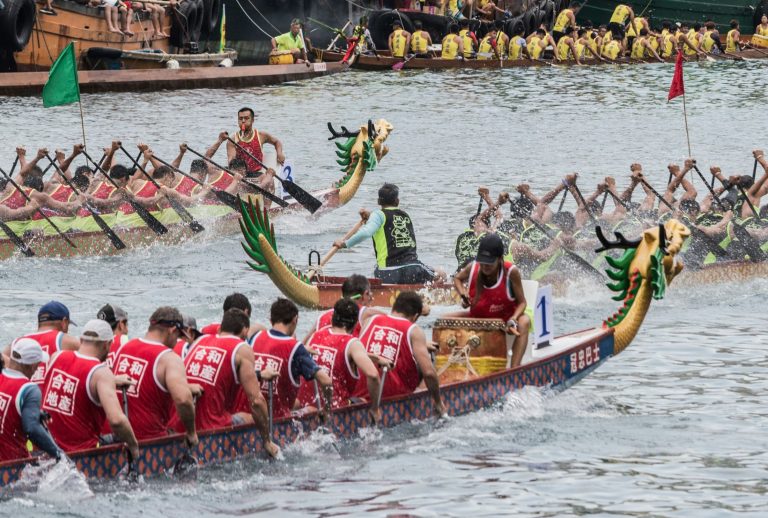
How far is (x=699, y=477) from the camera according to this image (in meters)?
11.8

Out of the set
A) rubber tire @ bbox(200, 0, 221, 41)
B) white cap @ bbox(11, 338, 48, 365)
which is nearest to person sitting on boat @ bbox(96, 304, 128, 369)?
white cap @ bbox(11, 338, 48, 365)

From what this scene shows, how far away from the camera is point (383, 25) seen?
161 ft

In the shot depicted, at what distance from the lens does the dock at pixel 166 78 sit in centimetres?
3666

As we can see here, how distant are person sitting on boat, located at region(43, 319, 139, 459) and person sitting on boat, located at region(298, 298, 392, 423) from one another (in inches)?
75.1

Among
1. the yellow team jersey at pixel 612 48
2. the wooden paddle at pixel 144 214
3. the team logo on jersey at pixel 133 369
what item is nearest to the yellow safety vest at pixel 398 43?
the yellow team jersey at pixel 612 48

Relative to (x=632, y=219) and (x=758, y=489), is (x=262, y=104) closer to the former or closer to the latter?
(x=632, y=219)

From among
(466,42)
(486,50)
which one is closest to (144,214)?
(466,42)

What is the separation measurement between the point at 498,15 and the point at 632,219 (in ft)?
112

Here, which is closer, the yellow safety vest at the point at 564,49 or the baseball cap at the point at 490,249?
the baseball cap at the point at 490,249

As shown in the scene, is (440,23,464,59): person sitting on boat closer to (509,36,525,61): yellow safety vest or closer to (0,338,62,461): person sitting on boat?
(509,36,525,61): yellow safety vest

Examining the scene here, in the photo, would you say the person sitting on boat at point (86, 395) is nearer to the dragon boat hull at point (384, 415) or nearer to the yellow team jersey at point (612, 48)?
the dragon boat hull at point (384, 415)

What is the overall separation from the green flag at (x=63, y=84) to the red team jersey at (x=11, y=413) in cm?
1267

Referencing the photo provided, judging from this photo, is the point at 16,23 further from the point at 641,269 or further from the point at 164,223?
the point at 641,269

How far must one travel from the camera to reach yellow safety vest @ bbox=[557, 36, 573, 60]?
153 ft
